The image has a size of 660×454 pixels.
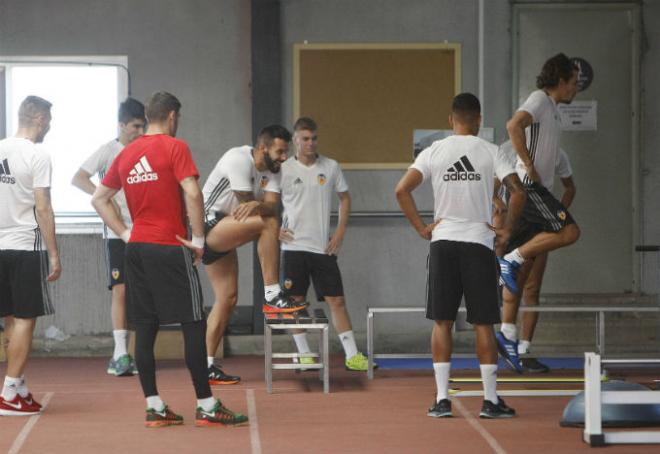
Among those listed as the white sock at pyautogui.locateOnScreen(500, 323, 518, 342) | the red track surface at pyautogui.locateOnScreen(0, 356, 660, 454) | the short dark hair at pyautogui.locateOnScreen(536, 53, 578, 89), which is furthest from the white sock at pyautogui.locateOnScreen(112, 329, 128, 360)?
the short dark hair at pyautogui.locateOnScreen(536, 53, 578, 89)

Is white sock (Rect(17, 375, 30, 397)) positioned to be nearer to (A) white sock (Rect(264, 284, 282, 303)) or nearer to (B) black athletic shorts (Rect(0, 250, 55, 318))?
(B) black athletic shorts (Rect(0, 250, 55, 318))

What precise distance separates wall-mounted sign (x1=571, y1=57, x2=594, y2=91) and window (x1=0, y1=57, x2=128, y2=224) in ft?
12.7

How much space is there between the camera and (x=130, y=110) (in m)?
8.86

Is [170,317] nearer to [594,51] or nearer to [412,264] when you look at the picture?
[412,264]

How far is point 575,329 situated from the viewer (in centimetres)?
1051

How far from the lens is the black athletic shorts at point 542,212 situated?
838cm

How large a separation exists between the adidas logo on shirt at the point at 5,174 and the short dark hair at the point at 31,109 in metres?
0.28

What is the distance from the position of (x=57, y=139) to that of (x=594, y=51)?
184 inches

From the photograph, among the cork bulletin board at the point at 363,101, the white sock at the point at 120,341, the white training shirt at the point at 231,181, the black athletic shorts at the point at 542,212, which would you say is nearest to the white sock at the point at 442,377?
the black athletic shorts at the point at 542,212

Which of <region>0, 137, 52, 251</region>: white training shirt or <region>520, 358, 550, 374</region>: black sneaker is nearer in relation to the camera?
<region>0, 137, 52, 251</region>: white training shirt

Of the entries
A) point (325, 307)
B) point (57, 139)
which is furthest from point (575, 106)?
point (57, 139)

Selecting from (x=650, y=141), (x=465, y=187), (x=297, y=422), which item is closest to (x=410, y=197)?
(x=465, y=187)

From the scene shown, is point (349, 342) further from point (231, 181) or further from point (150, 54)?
point (150, 54)

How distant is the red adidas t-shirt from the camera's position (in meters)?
6.45
